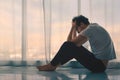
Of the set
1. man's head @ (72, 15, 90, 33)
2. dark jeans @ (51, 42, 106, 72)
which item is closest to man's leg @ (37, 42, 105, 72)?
dark jeans @ (51, 42, 106, 72)

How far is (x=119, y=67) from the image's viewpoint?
354cm

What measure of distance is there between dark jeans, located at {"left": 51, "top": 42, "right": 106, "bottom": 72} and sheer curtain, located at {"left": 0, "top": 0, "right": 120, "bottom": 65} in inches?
25.9

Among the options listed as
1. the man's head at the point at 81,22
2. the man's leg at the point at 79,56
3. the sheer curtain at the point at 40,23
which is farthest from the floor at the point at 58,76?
the sheer curtain at the point at 40,23

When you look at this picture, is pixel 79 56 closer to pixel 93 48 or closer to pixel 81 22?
pixel 93 48

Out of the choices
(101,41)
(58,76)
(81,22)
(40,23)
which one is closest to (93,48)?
(101,41)

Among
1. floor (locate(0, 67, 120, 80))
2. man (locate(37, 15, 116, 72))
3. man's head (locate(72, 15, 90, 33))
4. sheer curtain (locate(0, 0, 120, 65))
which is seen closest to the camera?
floor (locate(0, 67, 120, 80))

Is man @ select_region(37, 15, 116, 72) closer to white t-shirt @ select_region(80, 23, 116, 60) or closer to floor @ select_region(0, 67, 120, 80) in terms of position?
white t-shirt @ select_region(80, 23, 116, 60)

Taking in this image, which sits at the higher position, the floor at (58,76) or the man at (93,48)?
the man at (93,48)

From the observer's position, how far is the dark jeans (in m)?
2.92

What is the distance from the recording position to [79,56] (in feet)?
9.71

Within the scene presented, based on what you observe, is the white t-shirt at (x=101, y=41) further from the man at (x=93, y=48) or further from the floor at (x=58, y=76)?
the floor at (x=58, y=76)

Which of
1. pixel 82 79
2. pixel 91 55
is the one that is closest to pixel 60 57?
pixel 91 55

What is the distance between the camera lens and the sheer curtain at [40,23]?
3.60 meters

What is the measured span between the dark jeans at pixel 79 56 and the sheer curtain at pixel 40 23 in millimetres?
658
